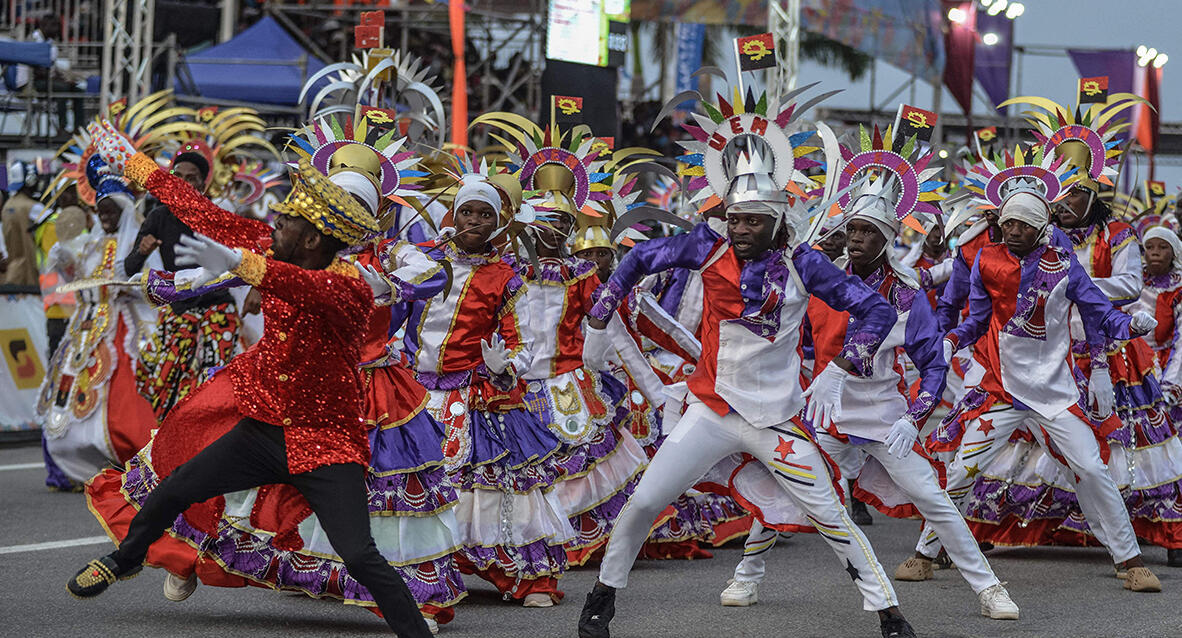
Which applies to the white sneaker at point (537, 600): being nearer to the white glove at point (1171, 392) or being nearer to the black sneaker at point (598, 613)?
the black sneaker at point (598, 613)

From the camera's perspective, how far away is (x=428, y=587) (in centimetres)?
630

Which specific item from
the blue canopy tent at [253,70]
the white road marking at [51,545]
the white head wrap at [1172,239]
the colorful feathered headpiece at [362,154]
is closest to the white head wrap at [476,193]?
the colorful feathered headpiece at [362,154]

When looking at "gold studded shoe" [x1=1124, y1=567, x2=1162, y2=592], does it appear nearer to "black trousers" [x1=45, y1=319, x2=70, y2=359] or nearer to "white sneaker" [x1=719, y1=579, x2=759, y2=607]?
"white sneaker" [x1=719, y1=579, x2=759, y2=607]

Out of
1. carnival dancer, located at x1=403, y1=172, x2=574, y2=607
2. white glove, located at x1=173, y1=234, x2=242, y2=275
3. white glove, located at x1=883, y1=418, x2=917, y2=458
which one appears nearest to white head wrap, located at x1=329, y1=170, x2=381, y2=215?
carnival dancer, located at x1=403, y1=172, x2=574, y2=607

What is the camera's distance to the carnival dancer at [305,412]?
5.23 meters

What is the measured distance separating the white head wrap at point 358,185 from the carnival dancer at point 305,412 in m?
0.64

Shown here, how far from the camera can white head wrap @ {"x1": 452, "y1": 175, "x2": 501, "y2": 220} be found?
7.29m

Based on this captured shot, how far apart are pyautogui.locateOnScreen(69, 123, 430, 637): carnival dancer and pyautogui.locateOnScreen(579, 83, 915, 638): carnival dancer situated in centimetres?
133

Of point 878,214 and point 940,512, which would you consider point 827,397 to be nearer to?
point 940,512

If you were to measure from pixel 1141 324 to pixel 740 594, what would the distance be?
94.4 inches

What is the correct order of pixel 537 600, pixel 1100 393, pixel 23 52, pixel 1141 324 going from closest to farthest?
pixel 537 600
pixel 1141 324
pixel 1100 393
pixel 23 52

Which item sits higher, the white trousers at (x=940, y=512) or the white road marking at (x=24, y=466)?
the white trousers at (x=940, y=512)

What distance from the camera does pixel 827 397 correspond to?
632cm

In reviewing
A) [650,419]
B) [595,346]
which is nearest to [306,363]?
[595,346]
